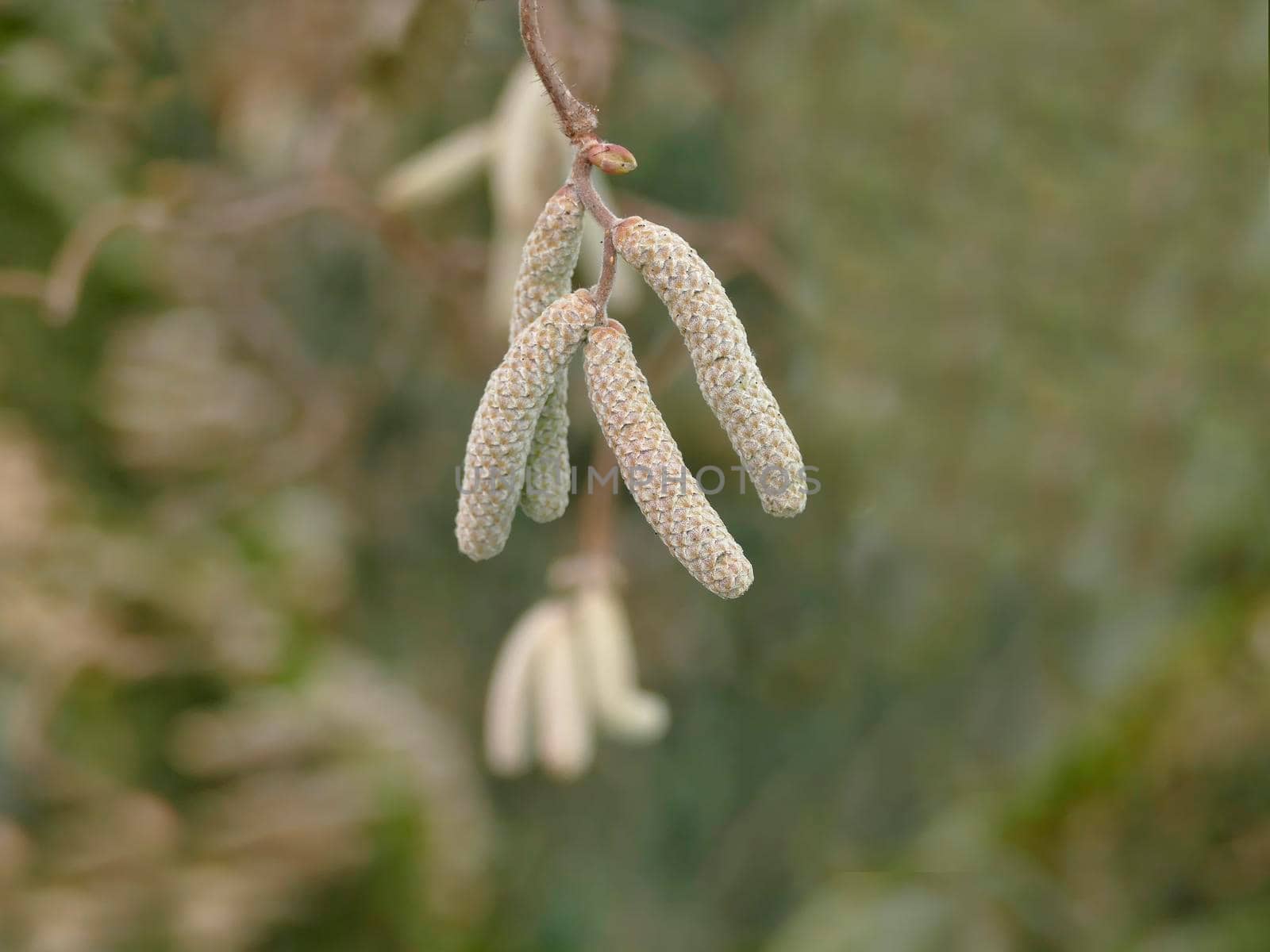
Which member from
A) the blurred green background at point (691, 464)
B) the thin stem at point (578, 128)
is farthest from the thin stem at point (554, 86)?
the blurred green background at point (691, 464)

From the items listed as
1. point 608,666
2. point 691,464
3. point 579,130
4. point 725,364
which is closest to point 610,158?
point 579,130

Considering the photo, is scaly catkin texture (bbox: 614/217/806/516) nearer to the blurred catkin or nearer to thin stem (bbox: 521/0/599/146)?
thin stem (bbox: 521/0/599/146)

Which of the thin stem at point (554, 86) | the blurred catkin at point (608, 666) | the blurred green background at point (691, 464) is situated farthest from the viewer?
the blurred green background at point (691, 464)

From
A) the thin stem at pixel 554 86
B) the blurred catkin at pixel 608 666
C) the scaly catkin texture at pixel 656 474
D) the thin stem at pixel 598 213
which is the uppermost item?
the blurred catkin at pixel 608 666

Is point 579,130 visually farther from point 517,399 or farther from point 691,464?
point 691,464

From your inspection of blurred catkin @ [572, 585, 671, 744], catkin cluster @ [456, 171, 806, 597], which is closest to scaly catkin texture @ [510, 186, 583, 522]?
catkin cluster @ [456, 171, 806, 597]

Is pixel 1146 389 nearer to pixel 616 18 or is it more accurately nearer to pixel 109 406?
pixel 616 18

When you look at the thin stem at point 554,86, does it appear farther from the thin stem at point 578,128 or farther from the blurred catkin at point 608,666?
the blurred catkin at point 608,666
